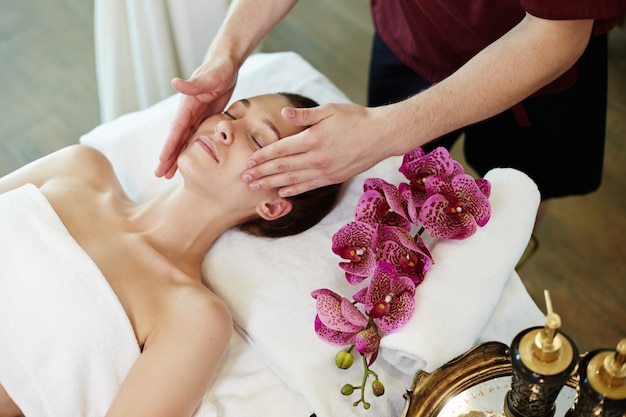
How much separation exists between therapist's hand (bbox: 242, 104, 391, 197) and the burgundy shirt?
371 mm

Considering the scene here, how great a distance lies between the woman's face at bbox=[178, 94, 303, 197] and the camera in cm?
159

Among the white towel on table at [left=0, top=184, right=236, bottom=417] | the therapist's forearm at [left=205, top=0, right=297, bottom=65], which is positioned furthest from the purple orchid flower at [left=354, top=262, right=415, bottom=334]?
the therapist's forearm at [left=205, top=0, right=297, bottom=65]

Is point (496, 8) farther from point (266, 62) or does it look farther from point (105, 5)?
point (105, 5)

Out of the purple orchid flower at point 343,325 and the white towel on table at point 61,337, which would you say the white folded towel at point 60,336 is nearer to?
the white towel on table at point 61,337

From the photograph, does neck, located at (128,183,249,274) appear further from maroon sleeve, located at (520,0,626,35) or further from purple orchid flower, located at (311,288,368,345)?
maroon sleeve, located at (520,0,626,35)

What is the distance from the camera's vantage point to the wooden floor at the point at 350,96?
2.45 m

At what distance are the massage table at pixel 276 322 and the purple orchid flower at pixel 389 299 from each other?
2cm

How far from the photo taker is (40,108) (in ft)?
9.09

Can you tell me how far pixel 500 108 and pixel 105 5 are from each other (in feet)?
4.09

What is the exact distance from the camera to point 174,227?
167cm

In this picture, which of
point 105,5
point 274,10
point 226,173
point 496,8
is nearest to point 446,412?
point 226,173

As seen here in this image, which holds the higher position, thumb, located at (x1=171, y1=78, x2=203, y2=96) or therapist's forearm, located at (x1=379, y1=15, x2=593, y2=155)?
thumb, located at (x1=171, y1=78, x2=203, y2=96)

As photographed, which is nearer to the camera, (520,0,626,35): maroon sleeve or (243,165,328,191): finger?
(520,0,626,35): maroon sleeve

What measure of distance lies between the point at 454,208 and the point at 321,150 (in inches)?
12.0
